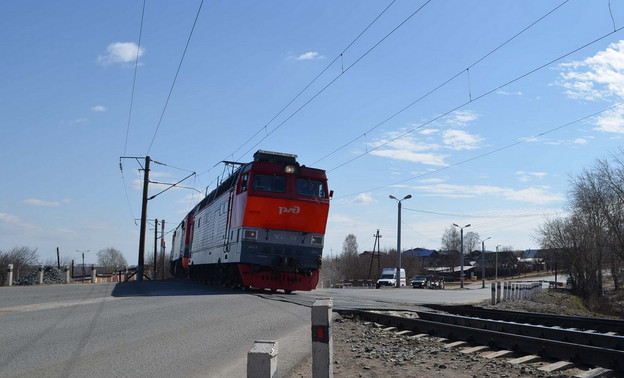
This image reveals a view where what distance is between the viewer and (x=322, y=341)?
211 inches

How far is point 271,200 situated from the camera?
17.9 meters

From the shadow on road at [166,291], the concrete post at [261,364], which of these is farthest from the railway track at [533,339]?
the shadow on road at [166,291]

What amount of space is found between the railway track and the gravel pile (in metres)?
22.4

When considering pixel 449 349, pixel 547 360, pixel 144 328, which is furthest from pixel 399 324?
pixel 144 328

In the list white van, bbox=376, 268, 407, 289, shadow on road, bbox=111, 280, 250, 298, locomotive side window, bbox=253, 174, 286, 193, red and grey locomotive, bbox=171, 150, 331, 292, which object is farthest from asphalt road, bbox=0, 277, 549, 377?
white van, bbox=376, 268, 407, 289

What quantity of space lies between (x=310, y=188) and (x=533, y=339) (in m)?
12.0

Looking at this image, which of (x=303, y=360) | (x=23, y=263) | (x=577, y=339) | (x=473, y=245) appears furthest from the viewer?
(x=473, y=245)

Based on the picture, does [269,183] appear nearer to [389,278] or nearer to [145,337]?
[145,337]

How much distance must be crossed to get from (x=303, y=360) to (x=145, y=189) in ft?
101

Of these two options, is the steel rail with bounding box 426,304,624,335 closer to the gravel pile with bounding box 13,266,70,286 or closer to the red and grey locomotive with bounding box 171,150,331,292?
the red and grey locomotive with bounding box 171,150,331,292

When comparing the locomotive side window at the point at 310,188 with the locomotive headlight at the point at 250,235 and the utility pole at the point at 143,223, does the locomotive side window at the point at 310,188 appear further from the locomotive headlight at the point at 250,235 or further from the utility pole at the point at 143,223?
the utility pole at the point at 143,223

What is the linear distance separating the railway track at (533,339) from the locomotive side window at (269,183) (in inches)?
280

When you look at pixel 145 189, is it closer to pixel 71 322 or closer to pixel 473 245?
pixel 71 322

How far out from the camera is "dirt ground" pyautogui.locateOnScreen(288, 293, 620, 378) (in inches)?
250
